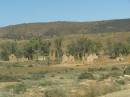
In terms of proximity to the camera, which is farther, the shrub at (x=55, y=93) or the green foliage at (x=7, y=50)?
the green foliage at (x=7, y=50)

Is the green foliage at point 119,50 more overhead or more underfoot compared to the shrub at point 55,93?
more underfoot

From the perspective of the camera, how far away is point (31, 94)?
30.7m

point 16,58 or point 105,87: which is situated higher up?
point 105,87

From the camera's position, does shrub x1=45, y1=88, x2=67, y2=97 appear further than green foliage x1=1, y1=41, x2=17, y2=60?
No

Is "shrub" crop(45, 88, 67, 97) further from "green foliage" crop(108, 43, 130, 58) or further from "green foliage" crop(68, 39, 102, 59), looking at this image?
"green foliage" crop(108, 43, 130, 58)

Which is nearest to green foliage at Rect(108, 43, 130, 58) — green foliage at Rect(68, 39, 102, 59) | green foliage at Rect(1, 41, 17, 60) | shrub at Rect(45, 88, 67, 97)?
green foliage at Rect(68, 39, 102, 59)

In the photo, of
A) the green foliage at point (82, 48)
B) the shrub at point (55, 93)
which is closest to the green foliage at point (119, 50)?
the green foliage at point (82, 48)

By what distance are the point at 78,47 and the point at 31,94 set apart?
343 feet

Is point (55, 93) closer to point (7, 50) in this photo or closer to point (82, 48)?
point (82, 48)

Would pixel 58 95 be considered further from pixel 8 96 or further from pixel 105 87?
pixel 105 87

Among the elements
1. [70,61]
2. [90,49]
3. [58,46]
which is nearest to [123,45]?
[90,49]

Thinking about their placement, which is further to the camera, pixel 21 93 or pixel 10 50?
pixel 10 50

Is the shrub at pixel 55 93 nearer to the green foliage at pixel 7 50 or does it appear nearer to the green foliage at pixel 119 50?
the green foliage at pixel 119 50

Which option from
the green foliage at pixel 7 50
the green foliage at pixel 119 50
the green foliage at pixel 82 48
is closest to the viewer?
the green foliage at pixel 82 48
